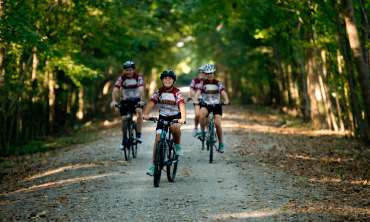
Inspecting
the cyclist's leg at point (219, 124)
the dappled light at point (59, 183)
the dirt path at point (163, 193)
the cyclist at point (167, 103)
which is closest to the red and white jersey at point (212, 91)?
the cyclist's leg at point (219, 124)

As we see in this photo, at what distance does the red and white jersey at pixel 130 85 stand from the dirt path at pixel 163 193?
67.9 inches

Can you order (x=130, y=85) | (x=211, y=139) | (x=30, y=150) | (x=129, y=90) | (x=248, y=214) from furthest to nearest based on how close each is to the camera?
(x=30, y=150) < (x=129, y=90) < (x=130, y=85) < (x=211, y=139) < (x=248, y=214)

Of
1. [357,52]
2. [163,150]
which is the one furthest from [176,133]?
[357,52]

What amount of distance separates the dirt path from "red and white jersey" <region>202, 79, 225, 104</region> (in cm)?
154

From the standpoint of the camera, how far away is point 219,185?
12.8 metres

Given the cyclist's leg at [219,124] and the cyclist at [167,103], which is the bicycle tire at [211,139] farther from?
the cyclist at [167,103]

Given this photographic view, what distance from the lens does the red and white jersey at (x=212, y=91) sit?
637 inches

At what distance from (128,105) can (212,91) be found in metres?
2.17

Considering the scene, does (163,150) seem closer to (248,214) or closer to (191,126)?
(248,214)

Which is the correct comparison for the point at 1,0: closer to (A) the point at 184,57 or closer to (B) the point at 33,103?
(B) the point at 33,103

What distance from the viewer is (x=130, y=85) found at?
16.5 m

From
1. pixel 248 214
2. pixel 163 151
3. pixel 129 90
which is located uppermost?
pixel 129 90

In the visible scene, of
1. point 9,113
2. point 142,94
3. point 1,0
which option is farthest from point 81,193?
point 9,113

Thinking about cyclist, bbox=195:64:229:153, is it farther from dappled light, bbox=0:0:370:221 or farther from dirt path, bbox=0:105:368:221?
dirt path, bbox=0:105:368:221
